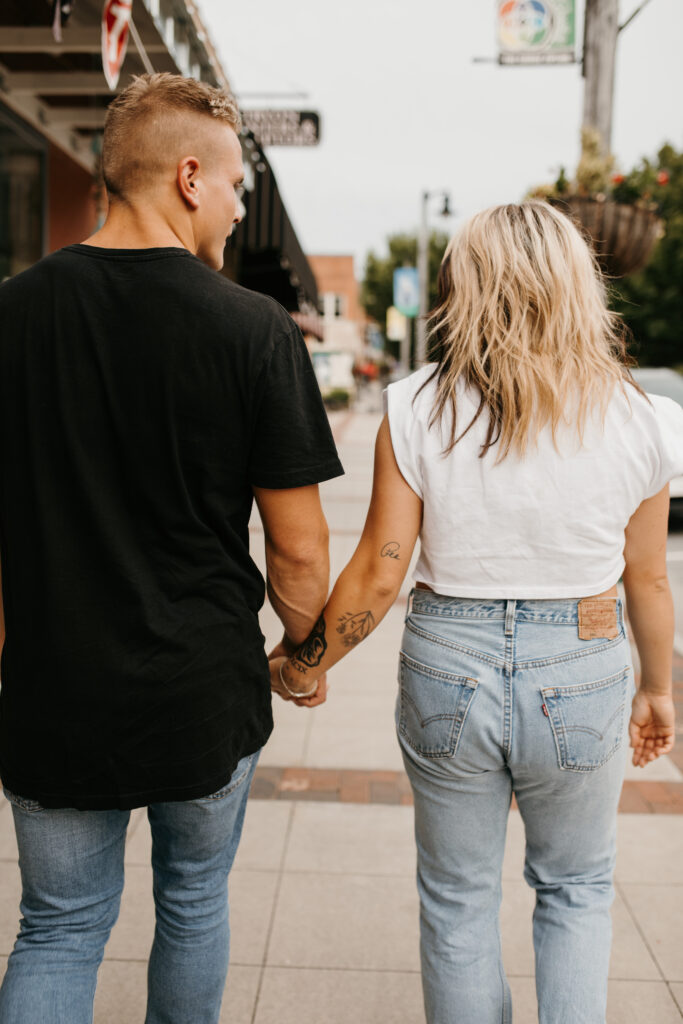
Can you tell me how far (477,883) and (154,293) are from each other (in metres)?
1.26

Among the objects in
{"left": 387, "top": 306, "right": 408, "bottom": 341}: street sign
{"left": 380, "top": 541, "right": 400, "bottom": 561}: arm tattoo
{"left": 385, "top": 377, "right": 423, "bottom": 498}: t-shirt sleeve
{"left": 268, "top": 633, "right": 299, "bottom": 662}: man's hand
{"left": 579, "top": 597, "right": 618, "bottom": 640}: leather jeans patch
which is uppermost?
{"left": 385, "top": 377, "right": 423, "bottom": 498}: t-shirt sleeve

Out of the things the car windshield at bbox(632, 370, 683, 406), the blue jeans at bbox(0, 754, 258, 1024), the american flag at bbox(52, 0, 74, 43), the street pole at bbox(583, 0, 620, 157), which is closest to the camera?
the blue jeans at bbox(0, 754, 258, 1024)

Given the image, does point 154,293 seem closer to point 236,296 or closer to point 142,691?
point 236,296

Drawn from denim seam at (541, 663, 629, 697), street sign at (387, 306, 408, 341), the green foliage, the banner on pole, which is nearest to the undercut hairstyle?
denim seam at (541, 663, 629, 697)

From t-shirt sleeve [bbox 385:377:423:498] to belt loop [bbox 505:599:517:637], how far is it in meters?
0.26

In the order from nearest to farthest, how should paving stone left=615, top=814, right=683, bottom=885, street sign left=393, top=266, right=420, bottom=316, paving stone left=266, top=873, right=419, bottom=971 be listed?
paving stone left=266, top=873, right=419, bottom=971 → paving stone left=615, top=814, right=683, bottom=885 → street sign left=393, top=266, right=420, bottom=316

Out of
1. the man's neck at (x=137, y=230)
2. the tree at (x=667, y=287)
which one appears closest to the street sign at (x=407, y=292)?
the tree at (x=667, y=287)

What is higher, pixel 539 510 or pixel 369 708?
pixel 539 510

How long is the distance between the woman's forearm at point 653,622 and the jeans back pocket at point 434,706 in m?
0.44

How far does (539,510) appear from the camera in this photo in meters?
1.63

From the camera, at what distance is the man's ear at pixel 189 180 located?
1.60m

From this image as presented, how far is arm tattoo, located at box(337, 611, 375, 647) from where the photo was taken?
186 centimetres

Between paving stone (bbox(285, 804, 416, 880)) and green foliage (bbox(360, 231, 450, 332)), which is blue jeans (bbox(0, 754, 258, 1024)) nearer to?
paving stone (bbox(285, 804, 416, 880))

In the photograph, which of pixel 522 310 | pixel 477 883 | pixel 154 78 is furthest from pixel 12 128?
pixel 477 883
